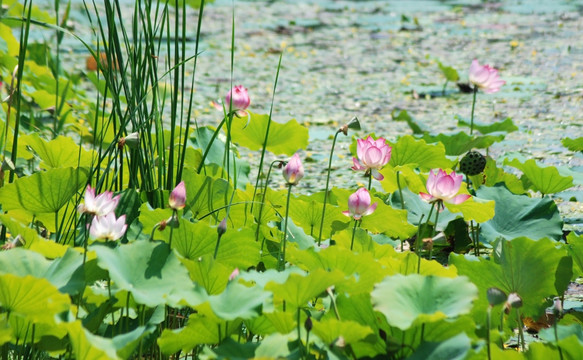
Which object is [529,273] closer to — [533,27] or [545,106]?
[545,106]

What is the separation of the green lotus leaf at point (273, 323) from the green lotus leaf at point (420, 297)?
0.11 m

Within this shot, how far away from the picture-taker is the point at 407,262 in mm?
1126

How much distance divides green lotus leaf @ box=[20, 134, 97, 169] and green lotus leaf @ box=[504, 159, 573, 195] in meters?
0.81

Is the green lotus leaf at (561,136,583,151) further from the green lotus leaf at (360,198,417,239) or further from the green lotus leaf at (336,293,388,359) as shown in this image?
the green lotus leaf at (336,293,388,359)

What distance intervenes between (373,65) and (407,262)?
8.28 feet

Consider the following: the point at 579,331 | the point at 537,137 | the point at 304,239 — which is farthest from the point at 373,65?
the point at 579,331

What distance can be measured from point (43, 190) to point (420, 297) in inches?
24.1

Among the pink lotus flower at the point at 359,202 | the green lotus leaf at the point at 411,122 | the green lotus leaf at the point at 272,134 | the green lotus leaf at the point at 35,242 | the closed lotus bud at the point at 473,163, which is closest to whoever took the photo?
the green lotus leaf at the point at 35,242

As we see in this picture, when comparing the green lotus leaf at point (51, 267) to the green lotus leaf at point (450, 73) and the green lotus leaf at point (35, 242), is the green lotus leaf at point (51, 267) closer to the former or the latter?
the green lotus leaf at point (35, 242)

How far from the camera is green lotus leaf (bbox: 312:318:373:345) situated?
2.87ft

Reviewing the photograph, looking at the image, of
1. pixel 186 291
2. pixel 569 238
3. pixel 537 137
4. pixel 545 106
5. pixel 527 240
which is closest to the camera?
pixel 186 291

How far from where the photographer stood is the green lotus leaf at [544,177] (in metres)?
1.58

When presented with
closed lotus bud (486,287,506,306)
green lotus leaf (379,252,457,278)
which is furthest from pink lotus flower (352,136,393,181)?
closed lotus bud (486,287,506,306)

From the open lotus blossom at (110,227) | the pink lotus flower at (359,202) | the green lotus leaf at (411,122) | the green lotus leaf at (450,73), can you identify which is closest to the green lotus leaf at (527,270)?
the pink lotus flower at (359,202)
